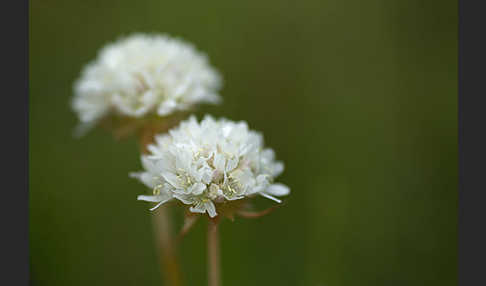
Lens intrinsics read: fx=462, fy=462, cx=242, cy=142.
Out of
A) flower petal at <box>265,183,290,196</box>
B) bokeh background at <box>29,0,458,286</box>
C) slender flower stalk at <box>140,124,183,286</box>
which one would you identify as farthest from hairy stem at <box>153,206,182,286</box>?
flower petal at <box>265,183,290,196</box>

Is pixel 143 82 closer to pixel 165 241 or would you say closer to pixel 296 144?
pixel 165 241

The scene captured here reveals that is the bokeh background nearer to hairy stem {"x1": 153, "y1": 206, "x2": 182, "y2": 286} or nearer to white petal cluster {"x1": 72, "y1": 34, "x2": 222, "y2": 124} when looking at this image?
hairy stem {"x1": 153, "y1": 206, "x2": 182, "y2": 286}

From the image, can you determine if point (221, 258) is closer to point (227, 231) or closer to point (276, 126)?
point (227, 231)

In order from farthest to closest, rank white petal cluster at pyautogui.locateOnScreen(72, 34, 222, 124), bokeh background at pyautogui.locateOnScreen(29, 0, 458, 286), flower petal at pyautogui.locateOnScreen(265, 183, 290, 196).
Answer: bokeh background at pyautogui.locateOnScreen(29, 0, 458, 286) < white petal cluster at pyautogui.locateOnScreen(72, 34, 222, 124) < flower petal at pyautogui.locateOnScreen(265, 183, 290, 196)

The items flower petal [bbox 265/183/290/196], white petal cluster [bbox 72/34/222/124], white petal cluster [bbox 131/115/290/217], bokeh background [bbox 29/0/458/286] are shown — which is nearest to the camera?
white petal cluster [bbox 131/115/290/217]

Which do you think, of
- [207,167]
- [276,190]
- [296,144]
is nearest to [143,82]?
[207,167]
